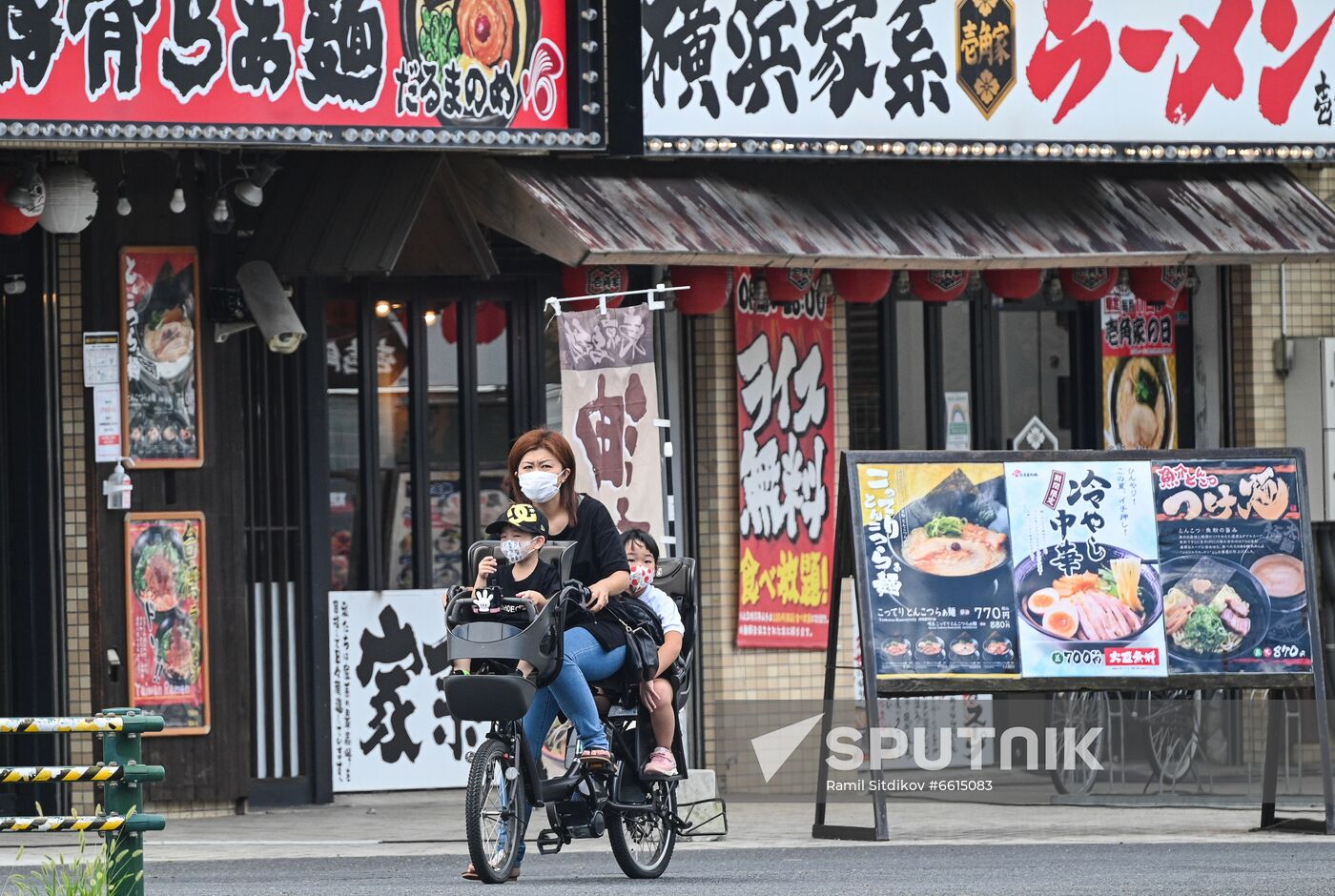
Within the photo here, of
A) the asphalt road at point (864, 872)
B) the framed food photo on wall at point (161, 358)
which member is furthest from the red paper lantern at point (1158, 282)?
the framed food photo on wall at point (161, 358)

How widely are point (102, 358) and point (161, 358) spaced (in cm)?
32

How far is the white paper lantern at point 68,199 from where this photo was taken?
1249cm

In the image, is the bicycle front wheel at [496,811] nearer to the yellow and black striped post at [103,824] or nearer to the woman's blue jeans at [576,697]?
the woman's blue jeans at [576,697]

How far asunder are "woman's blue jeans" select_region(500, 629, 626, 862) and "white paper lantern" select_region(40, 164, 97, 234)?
4.35m

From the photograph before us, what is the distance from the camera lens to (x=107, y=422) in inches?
519

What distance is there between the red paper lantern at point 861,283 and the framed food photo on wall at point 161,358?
149 inches

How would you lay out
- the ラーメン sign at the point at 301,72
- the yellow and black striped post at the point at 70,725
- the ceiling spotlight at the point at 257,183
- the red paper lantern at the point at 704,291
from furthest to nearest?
the red paper lantern at the point at 704,291 → the ceiling spotlight at the point at 257,183 → the ラーメン sign at the point at 301,72 → the yellow and black striped post at the point at 70,725

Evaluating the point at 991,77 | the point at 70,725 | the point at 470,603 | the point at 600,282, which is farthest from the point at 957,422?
the point at 70,725

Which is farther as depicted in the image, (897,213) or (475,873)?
(897,213)

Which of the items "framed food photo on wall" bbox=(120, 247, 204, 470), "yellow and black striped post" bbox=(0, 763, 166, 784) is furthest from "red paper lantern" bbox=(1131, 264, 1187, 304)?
"yellow and black striped post" bbox=(0, 763, 166, 784)

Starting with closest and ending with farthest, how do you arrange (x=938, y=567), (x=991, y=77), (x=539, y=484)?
(x=539, y=484), (x=938, y=567), (x=991, y=77)

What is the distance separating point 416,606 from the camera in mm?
14320

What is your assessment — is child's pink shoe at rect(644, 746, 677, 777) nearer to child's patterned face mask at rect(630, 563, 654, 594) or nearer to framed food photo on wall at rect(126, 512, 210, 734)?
child's patterned face mask at rect(630, 563, 654, 594)

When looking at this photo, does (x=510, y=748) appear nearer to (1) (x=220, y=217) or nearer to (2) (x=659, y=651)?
(2) (x=659, y=651)
